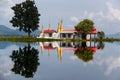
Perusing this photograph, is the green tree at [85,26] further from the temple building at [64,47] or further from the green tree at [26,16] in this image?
the temple building at [64,47]

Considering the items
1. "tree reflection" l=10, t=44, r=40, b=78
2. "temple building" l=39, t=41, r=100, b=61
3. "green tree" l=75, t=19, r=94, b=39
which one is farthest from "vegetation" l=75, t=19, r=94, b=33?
"tree reflection" l=10, t=44, r=40, b=78

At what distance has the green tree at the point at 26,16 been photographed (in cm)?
9256

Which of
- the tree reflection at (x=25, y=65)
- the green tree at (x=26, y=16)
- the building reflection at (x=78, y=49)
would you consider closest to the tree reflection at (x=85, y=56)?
the building reflection at (x=78, y=49)

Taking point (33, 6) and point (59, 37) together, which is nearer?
point (33, 6)

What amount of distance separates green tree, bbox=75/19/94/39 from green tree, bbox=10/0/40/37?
579 inches

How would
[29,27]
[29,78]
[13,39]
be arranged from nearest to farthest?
[29,78], [13,39], [29,27]

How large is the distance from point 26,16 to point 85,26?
59.2 feet

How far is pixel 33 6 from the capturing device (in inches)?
3718

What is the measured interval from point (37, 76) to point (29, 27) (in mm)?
73233

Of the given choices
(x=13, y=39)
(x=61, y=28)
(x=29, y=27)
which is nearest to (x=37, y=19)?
(x=29, y=27)

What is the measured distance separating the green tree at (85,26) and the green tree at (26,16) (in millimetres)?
14712

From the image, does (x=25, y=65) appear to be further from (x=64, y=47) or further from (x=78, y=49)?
(x=64, y=47)

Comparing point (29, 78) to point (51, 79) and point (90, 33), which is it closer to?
point (51, 79)

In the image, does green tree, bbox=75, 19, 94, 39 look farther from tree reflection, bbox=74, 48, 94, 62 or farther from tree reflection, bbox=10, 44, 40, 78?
tree reflection, bbox=10, 44, 40, 78
